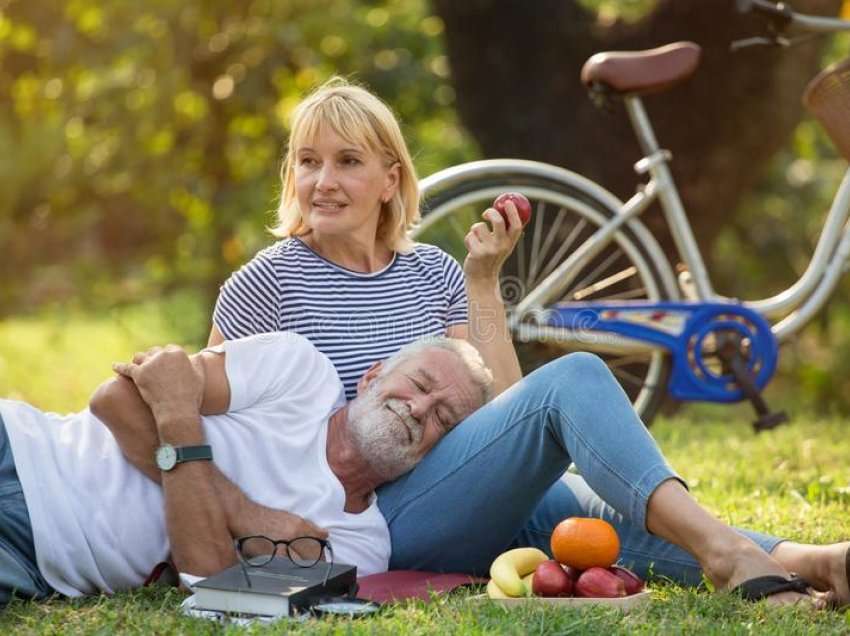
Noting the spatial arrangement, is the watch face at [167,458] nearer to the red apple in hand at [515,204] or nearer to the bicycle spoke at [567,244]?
the red apple in hand at [515,204]

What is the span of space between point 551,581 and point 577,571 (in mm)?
95

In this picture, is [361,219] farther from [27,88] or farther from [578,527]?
[27,88]

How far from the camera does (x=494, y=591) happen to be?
114 inches

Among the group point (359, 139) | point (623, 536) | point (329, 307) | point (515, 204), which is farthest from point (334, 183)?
point (623, 536)

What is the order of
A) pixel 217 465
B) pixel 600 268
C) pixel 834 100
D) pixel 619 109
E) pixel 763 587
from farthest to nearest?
1. pixel 619 109
2. pixel 600 268
3. pixel 834 100
4. pixel 217 465
5. pixel 763 587

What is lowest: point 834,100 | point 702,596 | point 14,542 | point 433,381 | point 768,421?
point 768,421

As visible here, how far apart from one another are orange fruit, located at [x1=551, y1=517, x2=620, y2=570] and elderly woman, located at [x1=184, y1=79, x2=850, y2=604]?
74 mm

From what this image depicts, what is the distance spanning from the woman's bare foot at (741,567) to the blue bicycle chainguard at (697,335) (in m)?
2.04

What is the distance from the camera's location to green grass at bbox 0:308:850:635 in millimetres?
2621

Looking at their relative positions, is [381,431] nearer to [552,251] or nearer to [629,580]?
[629,580]

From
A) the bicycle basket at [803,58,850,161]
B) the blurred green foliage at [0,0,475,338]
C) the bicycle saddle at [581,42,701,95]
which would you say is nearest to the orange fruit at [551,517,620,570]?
the bicycle basket at [803,58,850,161]

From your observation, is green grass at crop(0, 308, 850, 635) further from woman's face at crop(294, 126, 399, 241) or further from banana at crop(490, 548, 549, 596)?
woman's face at crop(294, 126, 399, 241)

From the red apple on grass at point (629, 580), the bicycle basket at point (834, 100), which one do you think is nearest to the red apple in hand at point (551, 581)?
the red apple on grass at point (629, 580)

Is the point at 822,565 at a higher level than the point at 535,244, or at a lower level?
lower
